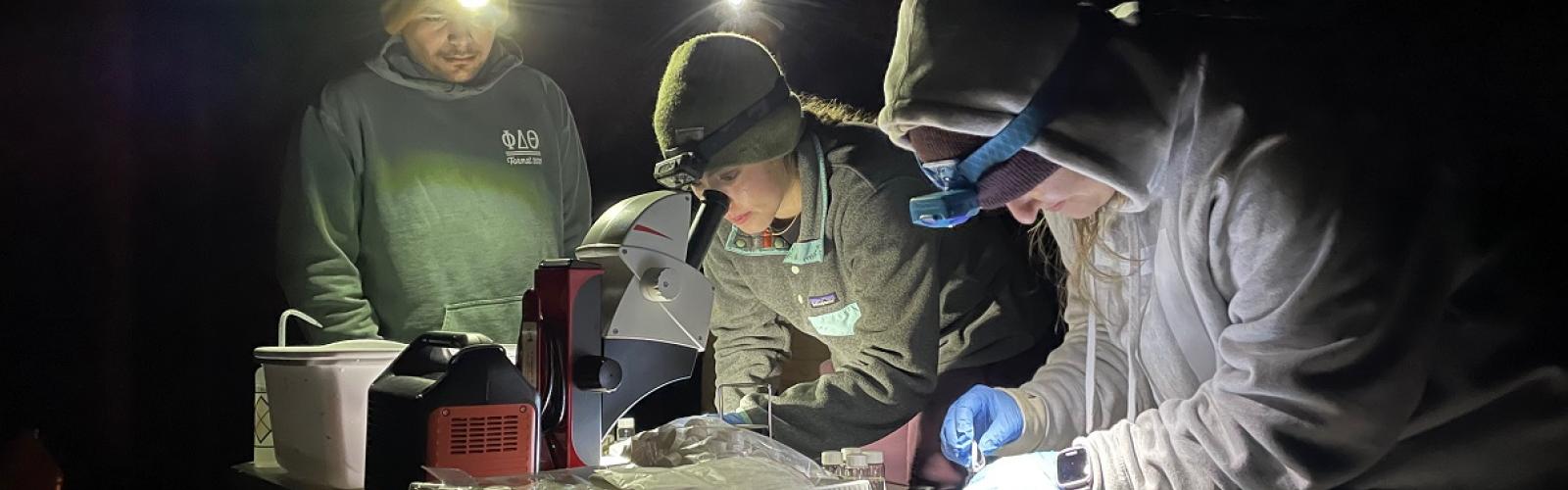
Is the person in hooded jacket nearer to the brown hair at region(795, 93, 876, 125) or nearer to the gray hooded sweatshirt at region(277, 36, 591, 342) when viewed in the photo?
the brown hair at region(795, 93, 876, 125)

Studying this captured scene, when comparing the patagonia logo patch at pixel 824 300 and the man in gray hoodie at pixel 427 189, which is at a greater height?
the man in gray hoodie at pixel 427 189

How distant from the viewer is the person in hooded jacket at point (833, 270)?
8.50ft

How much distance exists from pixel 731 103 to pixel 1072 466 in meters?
1.21

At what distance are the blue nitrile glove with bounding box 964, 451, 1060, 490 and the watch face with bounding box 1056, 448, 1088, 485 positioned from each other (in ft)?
0.07

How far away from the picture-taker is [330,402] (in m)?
2.41

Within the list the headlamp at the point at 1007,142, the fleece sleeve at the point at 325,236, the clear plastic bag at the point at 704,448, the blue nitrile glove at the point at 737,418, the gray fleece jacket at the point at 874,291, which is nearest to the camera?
the headlamp at the point at 1007,142

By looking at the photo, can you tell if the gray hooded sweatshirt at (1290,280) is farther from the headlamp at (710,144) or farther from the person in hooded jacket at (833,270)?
the headlamp at (710,144)

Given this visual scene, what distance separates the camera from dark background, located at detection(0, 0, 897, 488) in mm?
3174

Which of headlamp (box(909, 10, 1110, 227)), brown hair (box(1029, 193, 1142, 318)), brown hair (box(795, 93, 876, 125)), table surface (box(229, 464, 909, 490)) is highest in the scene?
brown hair (box(795, 93, 876, 125))

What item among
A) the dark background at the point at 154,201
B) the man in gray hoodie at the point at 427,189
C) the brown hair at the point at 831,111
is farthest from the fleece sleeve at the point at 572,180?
the brown hair at the point at 831,111

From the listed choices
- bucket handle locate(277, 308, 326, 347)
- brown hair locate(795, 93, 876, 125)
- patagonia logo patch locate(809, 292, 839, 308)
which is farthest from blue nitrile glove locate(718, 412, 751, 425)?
bucket handle locate(277, 308, 326, 347)

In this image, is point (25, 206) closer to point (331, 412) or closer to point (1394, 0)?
point (331, 412)

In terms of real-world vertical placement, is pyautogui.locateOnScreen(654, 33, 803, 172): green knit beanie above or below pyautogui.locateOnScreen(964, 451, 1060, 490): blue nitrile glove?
above

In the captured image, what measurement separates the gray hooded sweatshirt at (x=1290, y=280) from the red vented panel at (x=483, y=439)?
2.75 feet
